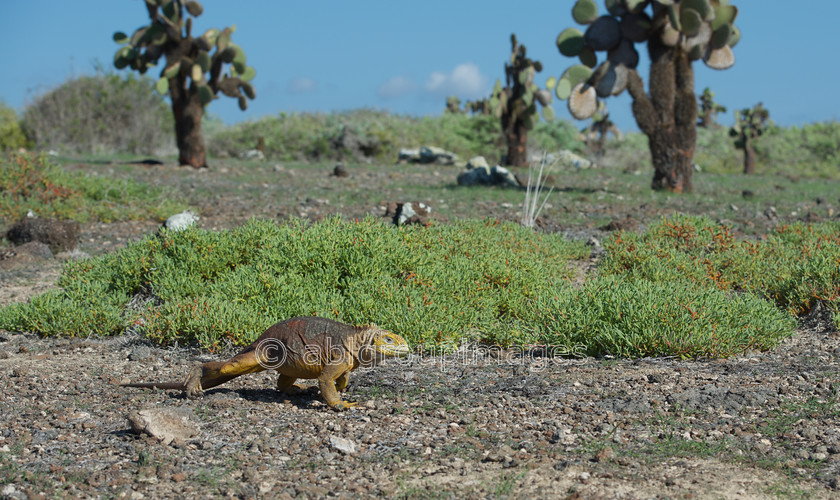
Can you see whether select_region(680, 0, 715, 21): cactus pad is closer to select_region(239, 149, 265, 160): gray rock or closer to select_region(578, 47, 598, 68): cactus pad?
select_region(578, 47, 598, 68): cactus pad

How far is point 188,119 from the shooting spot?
18188 mm

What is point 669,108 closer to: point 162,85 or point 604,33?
point 604,33

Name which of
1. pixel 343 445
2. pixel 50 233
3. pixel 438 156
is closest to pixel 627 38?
pixel 50 233

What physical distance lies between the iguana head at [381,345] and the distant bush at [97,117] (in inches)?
942

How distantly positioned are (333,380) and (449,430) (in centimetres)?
69

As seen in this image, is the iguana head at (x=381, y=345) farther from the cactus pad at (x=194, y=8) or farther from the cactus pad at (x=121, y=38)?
the cactus pad at (x=121, y=38)

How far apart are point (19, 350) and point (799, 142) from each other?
40.1m

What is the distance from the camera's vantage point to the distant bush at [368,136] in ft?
91.0

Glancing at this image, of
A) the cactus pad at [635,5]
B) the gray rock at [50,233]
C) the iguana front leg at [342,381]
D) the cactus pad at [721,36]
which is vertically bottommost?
the iguana front leg at [342,381]

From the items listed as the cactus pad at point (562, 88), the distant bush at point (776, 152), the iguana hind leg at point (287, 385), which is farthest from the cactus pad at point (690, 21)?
the distant bush at point (776, 152)

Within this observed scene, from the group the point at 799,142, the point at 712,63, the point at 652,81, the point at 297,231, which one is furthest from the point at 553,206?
the point at 799,142

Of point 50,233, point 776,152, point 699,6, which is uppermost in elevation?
point 699,6

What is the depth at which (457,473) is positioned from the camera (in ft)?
11.1

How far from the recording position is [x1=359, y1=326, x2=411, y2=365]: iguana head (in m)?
4.04
